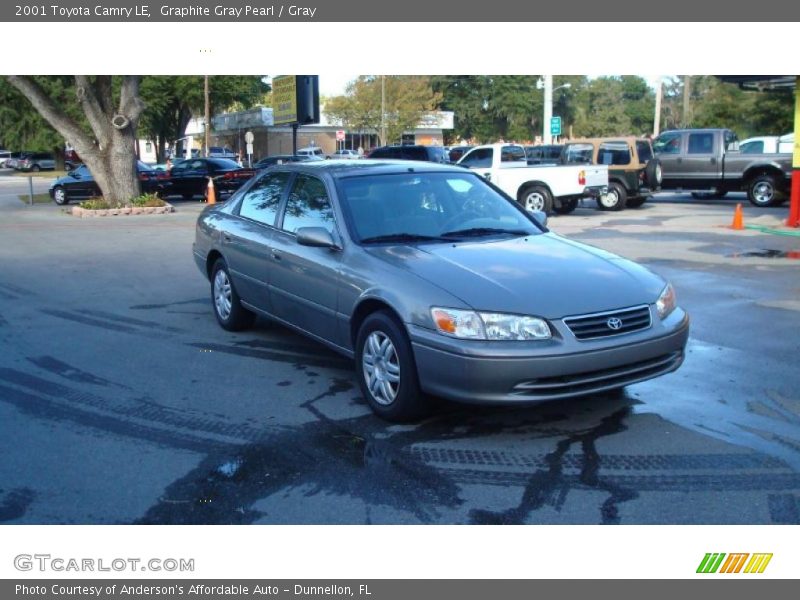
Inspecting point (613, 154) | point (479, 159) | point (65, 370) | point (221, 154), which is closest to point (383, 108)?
point (221, 154)

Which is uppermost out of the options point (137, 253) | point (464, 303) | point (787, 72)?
point (787, 72)

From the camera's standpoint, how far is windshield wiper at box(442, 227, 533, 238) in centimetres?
597

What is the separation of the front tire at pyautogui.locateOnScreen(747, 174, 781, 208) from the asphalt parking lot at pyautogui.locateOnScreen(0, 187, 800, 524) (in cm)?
1414

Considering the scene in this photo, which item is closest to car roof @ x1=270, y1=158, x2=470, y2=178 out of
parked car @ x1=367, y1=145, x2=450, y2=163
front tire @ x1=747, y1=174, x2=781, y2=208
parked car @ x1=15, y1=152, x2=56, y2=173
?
front tire @ x1=747, y1=174, x2=781, y2=208

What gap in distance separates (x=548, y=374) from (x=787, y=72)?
12.6 metres

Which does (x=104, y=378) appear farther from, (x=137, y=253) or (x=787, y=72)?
(x=787, y=72)

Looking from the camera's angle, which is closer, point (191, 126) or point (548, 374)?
point (548, 374)

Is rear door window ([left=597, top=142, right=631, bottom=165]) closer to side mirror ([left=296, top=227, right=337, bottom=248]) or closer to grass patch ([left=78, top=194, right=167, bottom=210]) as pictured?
grass patch ([left=78, top=194, right=167, bottom=210])

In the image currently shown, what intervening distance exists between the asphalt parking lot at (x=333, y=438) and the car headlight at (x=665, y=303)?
0.68 meters

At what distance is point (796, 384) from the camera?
596 centimetres

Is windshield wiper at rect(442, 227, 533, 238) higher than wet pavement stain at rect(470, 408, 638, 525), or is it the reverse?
windshield wiper at rect(442, 227, 533, 238)

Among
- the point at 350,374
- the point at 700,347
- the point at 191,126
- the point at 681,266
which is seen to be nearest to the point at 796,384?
the point at 700,347

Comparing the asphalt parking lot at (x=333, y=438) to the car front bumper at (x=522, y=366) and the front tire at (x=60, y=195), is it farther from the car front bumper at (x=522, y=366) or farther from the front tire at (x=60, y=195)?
the front tire at (x=60, y=195)

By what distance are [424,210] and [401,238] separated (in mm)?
438
